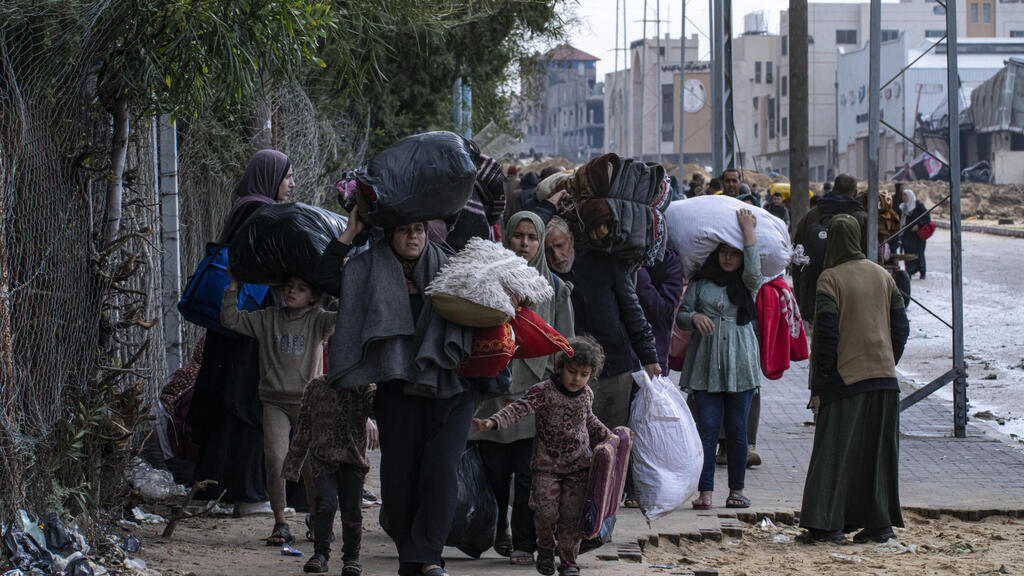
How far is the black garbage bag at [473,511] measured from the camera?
19.2 ft

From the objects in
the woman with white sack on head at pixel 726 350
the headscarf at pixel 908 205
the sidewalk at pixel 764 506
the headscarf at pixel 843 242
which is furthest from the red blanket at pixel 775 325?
the headscarf at pixel 908 205

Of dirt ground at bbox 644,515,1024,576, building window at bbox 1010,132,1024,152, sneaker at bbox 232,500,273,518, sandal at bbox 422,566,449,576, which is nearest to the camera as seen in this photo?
sandal at bbox 422,566,449,576

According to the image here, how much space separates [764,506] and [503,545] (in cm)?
219

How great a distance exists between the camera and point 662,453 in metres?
6.71

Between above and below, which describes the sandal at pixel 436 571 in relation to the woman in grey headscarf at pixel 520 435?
below

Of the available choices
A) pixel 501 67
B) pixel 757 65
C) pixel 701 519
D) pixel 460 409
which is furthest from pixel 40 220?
pixel 757 65

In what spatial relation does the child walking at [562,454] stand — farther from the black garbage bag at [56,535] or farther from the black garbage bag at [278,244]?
the black garbage bag at [56,535]

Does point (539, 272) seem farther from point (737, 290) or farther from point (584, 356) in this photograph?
point (737, 290)

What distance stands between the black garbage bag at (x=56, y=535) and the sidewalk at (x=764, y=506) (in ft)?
2.15

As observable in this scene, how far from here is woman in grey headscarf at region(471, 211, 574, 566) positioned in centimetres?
600

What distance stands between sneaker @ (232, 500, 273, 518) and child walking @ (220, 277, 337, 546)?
2.53 ft

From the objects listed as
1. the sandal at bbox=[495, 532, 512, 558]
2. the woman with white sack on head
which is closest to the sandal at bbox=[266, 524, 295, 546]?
the sandal at bbox=[495, 532, 512, 558]

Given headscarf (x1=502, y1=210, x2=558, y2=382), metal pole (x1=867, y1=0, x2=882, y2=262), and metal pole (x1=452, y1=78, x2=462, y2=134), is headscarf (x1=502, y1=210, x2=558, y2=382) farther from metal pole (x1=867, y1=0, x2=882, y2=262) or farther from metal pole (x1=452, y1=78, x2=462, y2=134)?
metal pole (x1=452, y1=78, x2=462, y2=134)

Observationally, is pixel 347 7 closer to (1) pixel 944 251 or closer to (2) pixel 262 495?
(2) pixel 262 495
